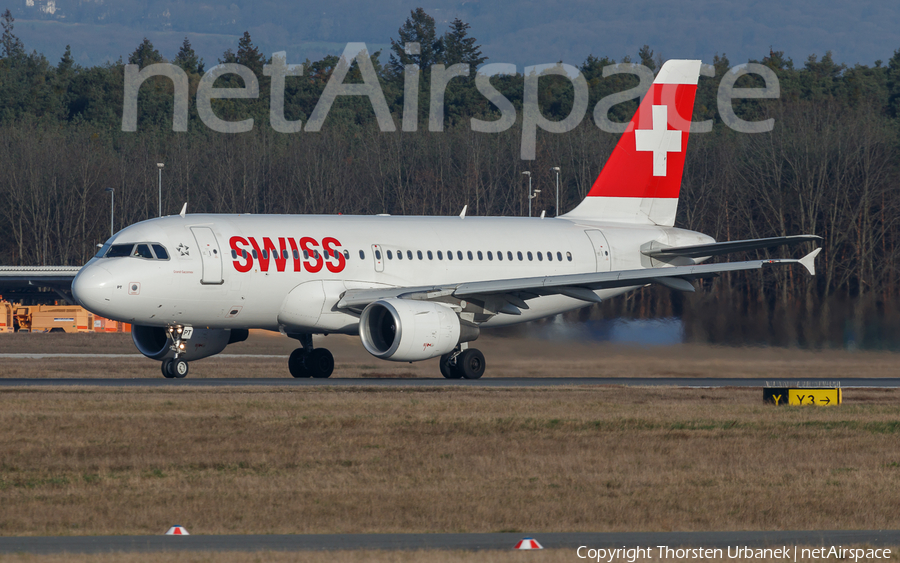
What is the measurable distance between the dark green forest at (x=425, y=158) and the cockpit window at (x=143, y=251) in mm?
39085

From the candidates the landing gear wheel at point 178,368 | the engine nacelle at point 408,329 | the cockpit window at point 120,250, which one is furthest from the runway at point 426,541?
the landing gear wheel at point 178,368

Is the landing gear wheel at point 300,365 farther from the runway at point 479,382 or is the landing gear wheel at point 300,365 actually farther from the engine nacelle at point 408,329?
the engine nacelle at point 408,329

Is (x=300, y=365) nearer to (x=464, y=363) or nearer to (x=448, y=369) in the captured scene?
(x=448, y=369)

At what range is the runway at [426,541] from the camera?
11211 mm

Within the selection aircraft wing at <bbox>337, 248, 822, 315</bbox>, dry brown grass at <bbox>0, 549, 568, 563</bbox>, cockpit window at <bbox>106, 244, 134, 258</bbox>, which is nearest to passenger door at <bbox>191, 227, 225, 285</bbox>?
cockpit window at <bbox>106, 244, 134, 258</bbox>

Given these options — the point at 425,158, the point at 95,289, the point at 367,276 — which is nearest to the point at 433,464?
the point at 95,289

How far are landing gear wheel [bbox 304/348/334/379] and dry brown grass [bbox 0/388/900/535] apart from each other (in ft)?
27.6

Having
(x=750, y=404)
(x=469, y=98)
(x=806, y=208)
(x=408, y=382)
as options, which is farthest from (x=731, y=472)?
(x=469, y=98)

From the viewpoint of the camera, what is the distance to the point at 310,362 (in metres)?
34.4

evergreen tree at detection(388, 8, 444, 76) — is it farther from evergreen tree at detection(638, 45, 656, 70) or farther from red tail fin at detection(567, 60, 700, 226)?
red tail fin at detection(567, 60, 700, 226)

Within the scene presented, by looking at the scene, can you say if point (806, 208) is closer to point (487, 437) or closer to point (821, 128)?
point (821, 128)

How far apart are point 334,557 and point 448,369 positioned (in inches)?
884

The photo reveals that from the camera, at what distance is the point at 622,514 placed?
13.4 m

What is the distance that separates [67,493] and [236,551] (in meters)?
4.39
